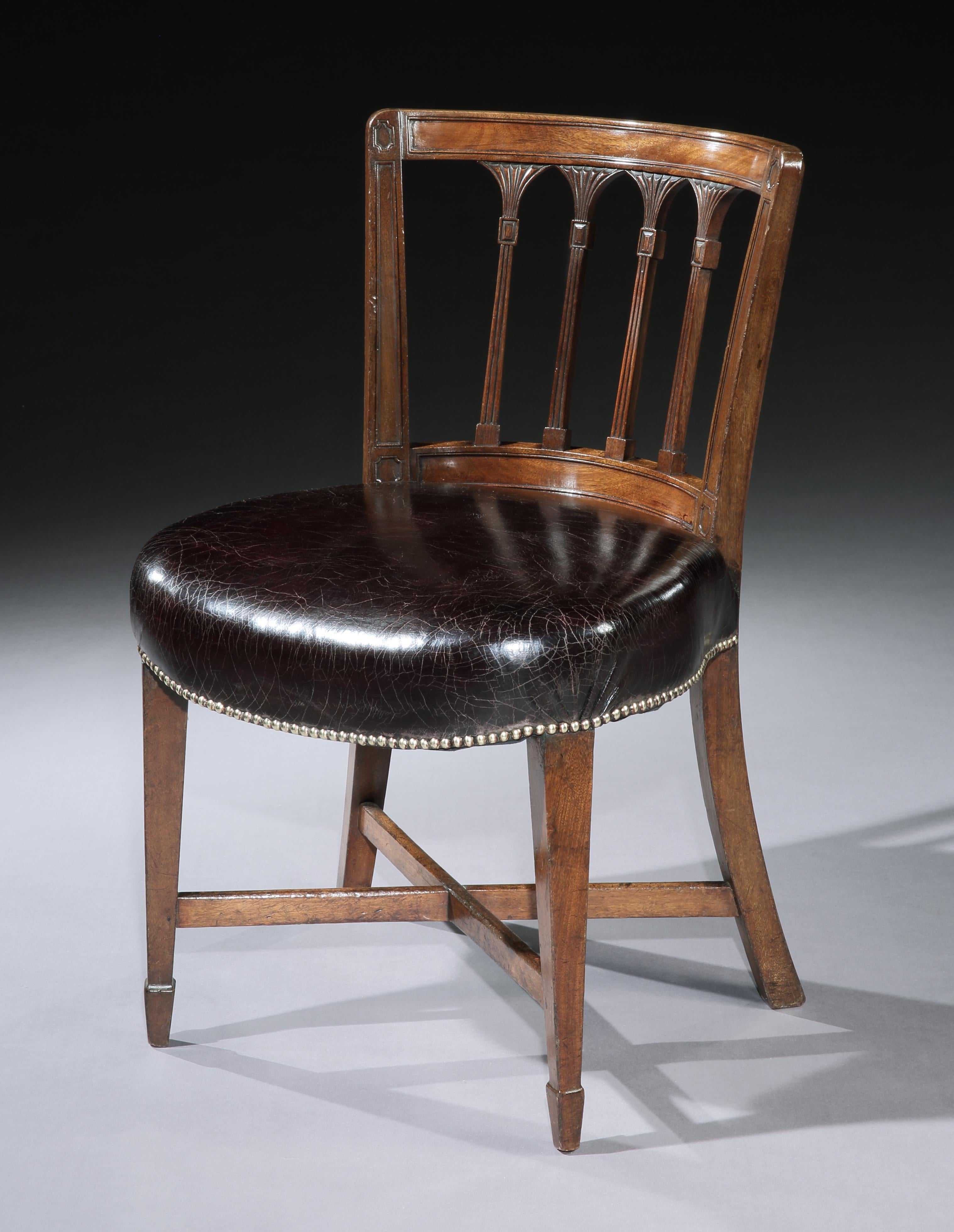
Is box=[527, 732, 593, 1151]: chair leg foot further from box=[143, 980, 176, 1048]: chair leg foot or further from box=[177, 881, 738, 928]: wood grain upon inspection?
box=[143, 980, 176, 1048]: chair leg foot

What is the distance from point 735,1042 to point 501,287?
0.89m

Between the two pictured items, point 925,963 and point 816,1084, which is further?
point 925,963

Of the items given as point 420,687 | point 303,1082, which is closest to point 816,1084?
point 303,1082

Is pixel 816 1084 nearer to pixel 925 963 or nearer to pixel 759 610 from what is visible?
pixel 925 963

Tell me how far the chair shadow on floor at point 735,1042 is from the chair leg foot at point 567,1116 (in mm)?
24

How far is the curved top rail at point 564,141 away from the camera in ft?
5.31

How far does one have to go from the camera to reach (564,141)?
1.72 meters

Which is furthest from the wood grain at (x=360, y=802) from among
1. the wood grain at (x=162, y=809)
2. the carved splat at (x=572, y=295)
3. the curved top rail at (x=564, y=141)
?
the curved top rail at (x=564, y=141)

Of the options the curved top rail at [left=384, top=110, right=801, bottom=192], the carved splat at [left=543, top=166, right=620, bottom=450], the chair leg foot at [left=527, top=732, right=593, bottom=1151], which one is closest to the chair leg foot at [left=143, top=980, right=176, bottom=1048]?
the chair leg foot at [left=527, top=732, right=593, bottom=1151]

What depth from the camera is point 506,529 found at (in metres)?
1.58

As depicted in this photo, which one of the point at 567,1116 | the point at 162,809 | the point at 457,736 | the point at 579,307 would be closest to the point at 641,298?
the point at 579,307

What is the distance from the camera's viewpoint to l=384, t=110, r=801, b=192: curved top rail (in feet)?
5.31

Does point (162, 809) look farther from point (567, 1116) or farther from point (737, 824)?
point (737, 824)

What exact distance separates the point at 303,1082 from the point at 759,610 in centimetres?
163
